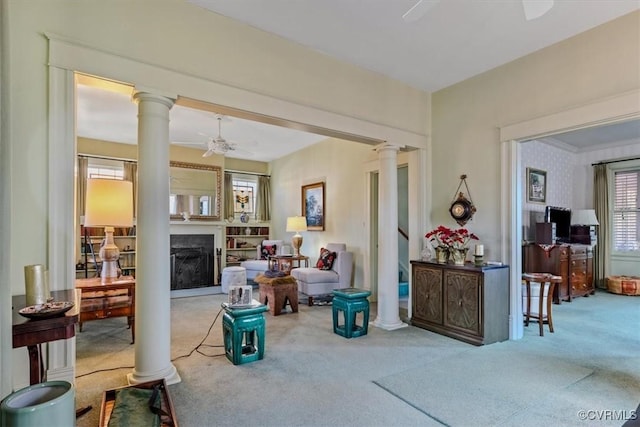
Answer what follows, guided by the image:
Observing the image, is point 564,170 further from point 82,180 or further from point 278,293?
point 82,180

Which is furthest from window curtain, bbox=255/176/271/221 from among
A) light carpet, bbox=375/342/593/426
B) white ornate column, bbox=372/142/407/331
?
light carpet, bbox=375/342/593/426

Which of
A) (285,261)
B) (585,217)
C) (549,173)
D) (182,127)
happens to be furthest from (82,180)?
(585,217)

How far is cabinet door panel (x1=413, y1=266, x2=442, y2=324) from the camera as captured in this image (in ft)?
13.0

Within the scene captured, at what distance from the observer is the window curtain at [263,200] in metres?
8.64

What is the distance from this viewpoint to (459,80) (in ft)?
13.8

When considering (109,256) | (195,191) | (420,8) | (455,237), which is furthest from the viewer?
(195,191)

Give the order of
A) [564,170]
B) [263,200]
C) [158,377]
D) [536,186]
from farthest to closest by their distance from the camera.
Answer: [263,200], [564,170], [536,186], [158,377]

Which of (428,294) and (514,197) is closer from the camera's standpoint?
(514,197)

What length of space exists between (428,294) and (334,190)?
9.89ft

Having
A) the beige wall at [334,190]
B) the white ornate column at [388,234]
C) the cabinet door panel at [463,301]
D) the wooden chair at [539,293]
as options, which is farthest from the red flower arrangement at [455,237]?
the beige wall at [334,190]

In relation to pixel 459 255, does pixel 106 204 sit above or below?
above

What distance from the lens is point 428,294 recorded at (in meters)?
4.07

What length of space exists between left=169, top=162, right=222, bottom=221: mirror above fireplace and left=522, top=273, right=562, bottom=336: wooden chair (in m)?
6.15

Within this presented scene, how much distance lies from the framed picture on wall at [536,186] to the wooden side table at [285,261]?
428 centimetres
